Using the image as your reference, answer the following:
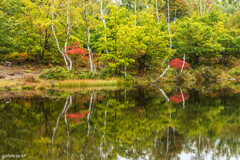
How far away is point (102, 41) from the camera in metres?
25.2

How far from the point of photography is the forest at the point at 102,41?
74.9ft

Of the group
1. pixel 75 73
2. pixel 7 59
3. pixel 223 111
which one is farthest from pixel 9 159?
pixel 7 59

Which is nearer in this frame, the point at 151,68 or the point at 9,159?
the point at 9,159

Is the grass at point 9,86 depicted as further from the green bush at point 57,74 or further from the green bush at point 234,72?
the green bush at point 234,72

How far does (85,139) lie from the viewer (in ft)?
16.6

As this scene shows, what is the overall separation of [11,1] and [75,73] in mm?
13350

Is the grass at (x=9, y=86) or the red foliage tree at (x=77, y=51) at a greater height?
the red foliage tree at (x=77, y=51)

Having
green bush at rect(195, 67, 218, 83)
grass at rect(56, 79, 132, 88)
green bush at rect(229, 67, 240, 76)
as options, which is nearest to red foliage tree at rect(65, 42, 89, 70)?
grass at rect(56, 79, 132, 88)

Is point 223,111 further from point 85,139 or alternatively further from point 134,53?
point 134,53

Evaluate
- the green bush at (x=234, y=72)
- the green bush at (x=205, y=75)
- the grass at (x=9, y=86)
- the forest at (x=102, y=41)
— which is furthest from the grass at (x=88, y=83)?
the green bush at (x=234, y=72)

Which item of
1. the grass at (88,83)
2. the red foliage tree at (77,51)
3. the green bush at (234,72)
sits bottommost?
the grass at (88,83)

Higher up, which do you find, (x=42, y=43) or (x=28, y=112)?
(x=42, y=43)

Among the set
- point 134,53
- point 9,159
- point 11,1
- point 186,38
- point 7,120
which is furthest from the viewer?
point 186,38

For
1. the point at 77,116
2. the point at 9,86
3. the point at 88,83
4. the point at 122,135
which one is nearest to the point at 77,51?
the point at 88,83
